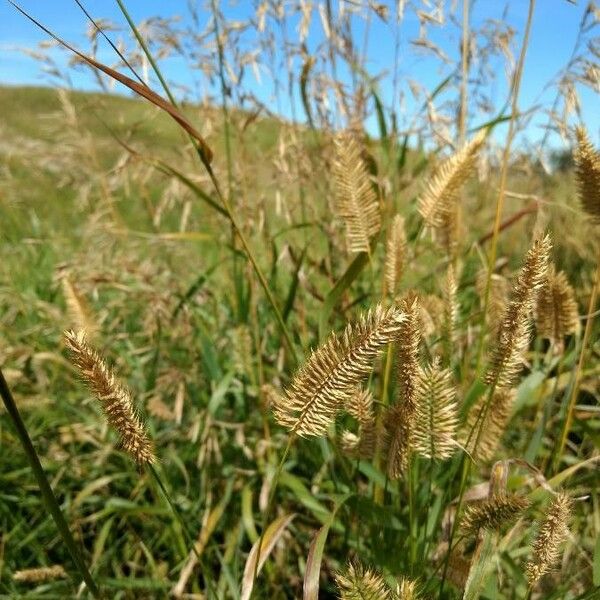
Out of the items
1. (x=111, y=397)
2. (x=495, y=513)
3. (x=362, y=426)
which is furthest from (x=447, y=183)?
(x=111, y=397)

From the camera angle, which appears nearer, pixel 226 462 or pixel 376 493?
pixel 376 493

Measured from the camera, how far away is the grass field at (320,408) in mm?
804

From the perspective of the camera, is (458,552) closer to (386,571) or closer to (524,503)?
(386,571)

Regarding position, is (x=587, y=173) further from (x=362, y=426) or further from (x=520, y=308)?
(x=362, y=426)

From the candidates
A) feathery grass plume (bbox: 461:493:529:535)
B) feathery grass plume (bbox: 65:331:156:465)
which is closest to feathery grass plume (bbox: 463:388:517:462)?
feathery grass plume (bbox: 461:493:529:535)

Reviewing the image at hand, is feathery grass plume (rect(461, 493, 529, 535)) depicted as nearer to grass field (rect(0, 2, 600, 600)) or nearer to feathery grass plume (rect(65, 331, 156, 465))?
grass field (rect(0, 2, 600, 600))

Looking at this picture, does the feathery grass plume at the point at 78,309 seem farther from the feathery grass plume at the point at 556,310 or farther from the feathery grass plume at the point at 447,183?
the feathery grass plume at the point at 556,310

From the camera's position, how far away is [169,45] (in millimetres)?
1941

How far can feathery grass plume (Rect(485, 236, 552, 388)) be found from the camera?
0.69m

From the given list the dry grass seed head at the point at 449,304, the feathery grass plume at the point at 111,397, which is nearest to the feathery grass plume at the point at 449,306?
the dry grass seed head at the point at 449,304

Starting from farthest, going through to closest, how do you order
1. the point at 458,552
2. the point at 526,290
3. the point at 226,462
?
1. the point at 226,462
2. the point at 458,552
3. the point at 526,290

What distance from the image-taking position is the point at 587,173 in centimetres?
109

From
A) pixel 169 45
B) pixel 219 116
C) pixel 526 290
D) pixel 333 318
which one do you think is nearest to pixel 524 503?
pixel 526 290

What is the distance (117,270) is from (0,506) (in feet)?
3.74
